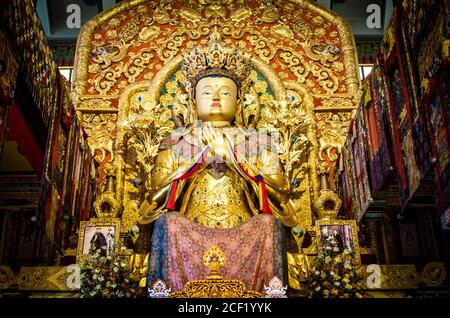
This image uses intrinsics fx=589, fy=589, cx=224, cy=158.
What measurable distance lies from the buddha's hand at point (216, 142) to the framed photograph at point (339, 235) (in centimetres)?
121

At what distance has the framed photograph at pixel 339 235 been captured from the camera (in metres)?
5.84

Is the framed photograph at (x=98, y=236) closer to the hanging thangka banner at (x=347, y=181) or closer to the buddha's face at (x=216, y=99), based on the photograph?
the buddha's face at (x=216, y=99)

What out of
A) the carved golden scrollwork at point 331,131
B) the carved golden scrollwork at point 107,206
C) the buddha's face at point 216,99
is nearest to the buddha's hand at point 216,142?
the buddha's face at point 216,99

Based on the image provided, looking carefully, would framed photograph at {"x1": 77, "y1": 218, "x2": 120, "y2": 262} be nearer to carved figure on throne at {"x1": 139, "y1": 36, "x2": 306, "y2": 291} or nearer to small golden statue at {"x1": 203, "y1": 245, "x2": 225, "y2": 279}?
carved figure on throne at {"x1": 139, "y1": 36, "x2": 306, "y2": 291}

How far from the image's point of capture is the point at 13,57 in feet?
15.3

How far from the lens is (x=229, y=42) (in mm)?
8094

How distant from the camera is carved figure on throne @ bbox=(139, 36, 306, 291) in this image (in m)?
5.20

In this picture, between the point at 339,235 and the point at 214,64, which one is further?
the point at 214,64

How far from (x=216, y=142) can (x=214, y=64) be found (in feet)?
3.63

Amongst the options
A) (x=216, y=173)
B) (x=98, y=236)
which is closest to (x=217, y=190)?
(x=216, y=173)

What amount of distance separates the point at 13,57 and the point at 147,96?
2.92m

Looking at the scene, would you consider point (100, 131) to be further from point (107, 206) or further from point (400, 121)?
Answer: point (400, 121)

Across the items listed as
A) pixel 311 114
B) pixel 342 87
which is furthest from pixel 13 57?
pixel 342 87
